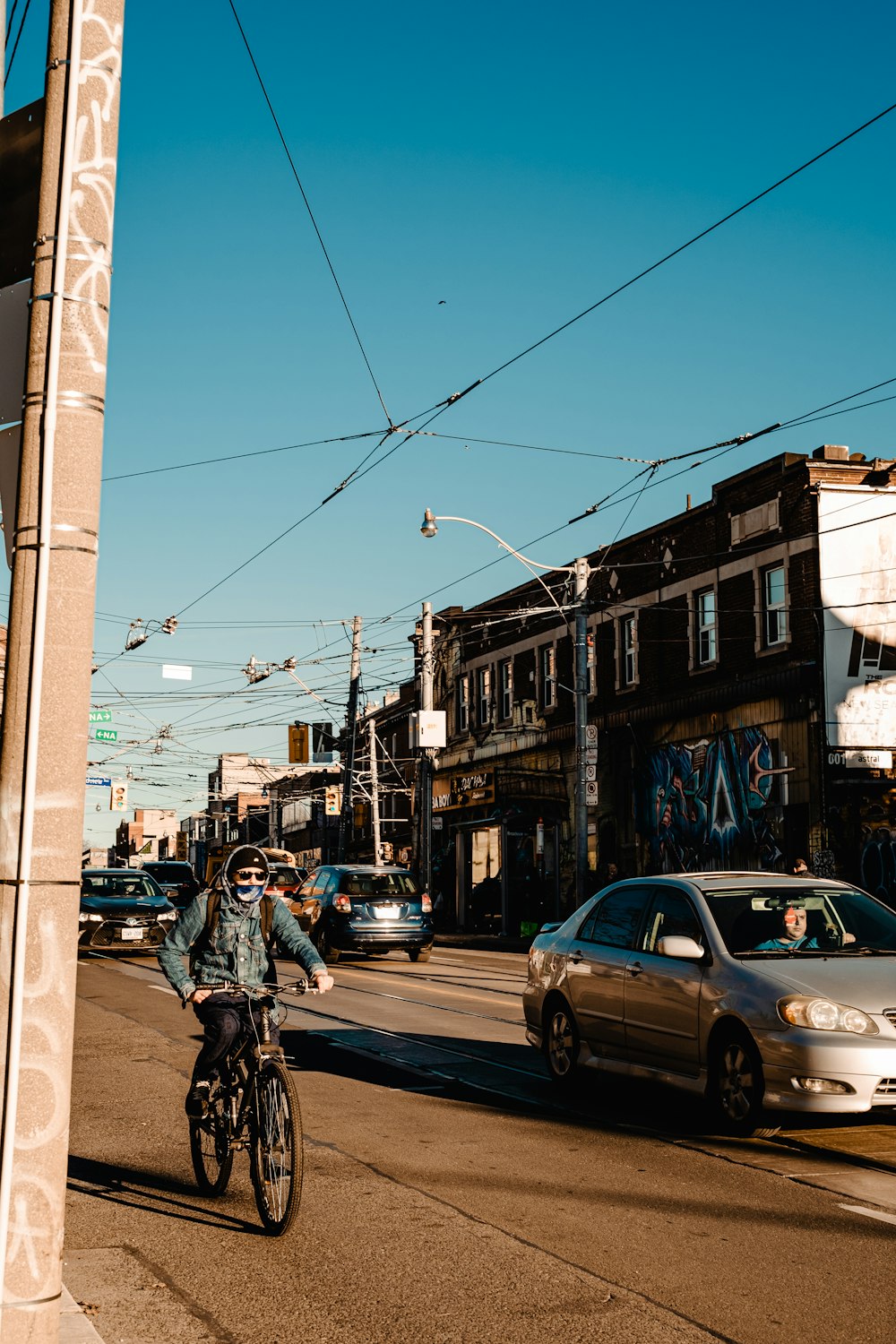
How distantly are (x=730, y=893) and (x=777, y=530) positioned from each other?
22324 millimetres

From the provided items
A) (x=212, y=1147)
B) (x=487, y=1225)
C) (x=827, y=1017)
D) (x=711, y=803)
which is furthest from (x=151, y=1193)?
(x=711, y=803)

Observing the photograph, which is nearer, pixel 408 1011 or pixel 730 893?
pixel 730 893

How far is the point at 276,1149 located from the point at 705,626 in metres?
28.6

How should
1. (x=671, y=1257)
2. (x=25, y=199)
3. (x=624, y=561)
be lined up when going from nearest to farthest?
(x=25, y=199)
(x=671, y=1257)
(x=624, y=561)

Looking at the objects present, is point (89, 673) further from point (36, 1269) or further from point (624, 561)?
point (624, 561)

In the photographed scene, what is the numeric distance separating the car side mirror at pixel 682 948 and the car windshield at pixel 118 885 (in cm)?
1939

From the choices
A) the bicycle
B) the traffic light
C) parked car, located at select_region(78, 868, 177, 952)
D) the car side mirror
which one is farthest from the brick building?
the bicycle

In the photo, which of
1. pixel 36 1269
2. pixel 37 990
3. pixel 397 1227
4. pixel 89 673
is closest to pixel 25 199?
pixel 89 673

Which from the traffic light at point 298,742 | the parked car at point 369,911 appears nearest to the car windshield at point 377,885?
the parked car at point 369,911

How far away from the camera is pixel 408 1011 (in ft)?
55.8

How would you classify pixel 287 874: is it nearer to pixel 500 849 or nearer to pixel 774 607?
pixel 774 607

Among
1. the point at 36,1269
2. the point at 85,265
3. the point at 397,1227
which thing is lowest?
the point at 397,1227

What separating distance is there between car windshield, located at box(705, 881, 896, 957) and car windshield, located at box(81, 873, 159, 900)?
19.2 m

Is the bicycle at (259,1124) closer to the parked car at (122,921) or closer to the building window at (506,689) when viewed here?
the parked car at (122,921)
